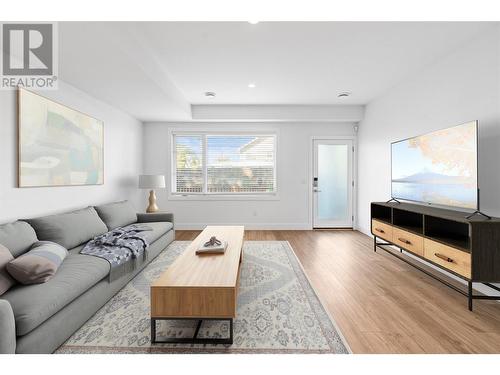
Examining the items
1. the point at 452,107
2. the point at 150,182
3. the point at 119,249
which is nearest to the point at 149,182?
the point at 150,182

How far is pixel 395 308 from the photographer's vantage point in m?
2.18

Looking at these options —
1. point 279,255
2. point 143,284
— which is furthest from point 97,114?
point 279,255

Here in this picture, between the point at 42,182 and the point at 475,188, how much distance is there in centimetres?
441

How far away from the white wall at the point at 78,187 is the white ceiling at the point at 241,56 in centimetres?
23

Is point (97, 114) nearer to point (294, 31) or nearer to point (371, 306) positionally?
point (294, 31)

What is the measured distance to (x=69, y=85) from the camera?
10.3 ft

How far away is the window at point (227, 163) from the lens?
18.2 ft

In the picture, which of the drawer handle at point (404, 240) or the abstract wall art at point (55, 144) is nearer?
the abstract wall art at point (55, 144)

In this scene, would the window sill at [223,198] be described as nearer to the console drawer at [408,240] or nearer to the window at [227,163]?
the window at [227,163]

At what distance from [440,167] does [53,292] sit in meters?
3.68

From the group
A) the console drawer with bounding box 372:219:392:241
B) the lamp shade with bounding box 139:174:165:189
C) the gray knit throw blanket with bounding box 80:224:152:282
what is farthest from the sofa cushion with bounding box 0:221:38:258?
the console drawer with bounding box 372:219:392:241

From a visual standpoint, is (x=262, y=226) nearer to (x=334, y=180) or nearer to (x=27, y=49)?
(x=334, y=180)

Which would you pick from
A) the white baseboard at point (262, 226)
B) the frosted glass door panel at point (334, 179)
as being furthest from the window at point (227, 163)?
the frosted glass door panel at point (334, 179)

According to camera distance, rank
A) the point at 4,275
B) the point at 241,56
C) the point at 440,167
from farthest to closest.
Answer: the point at 241,56, the point at 440,167, the point at 4,275
